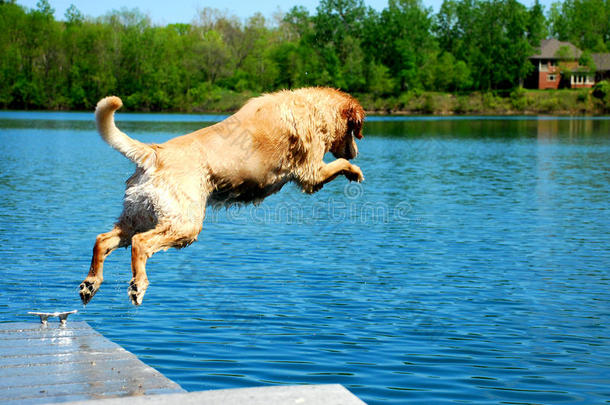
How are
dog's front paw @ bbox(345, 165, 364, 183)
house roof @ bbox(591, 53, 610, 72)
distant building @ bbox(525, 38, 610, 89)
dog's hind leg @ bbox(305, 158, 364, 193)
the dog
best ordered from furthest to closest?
house roof @ bbox(591, 53, 610, 72) < distant building @ bbox(525, 38, 610, 89) < dog's front paw @ bbox(345, 165, 364, 183) < dog's hind leg @ bbox(305, 158, 364, 193) < the dog

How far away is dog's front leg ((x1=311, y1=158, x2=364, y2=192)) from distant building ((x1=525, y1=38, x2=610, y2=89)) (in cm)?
14115

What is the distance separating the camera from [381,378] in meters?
9.52

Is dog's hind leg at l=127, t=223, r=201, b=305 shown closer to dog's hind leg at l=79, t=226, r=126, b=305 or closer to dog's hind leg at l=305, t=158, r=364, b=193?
dog's hind leg at l=79, t=226, r=126, b=305

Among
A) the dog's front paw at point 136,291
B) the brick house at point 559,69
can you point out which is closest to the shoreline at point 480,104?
the brick house at point 559,69

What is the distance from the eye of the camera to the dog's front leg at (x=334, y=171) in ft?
27.0

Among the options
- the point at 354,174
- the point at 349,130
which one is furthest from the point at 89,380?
the point at 349,130

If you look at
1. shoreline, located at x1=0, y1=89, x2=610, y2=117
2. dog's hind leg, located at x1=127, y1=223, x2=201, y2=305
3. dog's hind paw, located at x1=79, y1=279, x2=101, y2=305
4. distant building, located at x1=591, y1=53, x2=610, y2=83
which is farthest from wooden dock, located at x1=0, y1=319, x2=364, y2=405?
distant building, located at x1=591, y1=53, x2=610, y2=83

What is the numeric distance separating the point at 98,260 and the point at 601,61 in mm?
149955

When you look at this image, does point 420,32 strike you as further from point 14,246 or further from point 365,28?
point 14,246

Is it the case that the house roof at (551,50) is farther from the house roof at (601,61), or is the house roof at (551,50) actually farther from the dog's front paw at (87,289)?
the dog's front paw at (87,289)

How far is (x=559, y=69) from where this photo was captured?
14038 centimetres

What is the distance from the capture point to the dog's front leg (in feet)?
27.0

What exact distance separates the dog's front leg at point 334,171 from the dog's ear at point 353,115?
1.29 ft

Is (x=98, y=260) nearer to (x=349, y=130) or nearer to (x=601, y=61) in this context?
(x=349, y=130)
